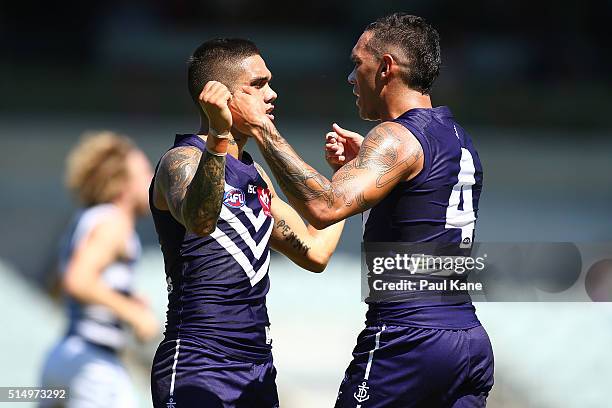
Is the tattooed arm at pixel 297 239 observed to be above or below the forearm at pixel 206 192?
above

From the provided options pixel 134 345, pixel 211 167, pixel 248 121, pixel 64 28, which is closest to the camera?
pixel 211 167

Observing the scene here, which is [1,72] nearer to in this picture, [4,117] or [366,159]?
[4,117]

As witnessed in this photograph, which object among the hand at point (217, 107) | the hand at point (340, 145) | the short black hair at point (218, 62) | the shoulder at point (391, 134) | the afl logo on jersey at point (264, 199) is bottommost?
the afl logo on jersey at point (264, 199)

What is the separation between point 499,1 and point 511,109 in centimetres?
310

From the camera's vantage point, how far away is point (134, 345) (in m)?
6.43

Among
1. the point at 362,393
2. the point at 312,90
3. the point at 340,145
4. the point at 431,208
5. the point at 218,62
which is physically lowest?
the point at 362,393

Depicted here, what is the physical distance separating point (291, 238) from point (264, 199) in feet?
1.16

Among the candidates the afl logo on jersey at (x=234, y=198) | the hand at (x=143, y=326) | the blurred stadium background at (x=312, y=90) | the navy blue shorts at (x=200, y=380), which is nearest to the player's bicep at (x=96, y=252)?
the hand at (x=143, y=326)

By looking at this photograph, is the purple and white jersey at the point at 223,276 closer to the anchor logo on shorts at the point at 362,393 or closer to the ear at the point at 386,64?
the anchor logo on shorts at the point at 362,393

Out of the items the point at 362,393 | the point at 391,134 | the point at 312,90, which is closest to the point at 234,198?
the point at 391,134

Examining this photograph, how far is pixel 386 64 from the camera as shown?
12.8ft

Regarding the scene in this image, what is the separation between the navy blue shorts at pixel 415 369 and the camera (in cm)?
368

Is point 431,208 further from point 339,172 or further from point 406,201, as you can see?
point 339,172

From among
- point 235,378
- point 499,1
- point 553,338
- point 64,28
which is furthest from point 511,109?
point 235,378
